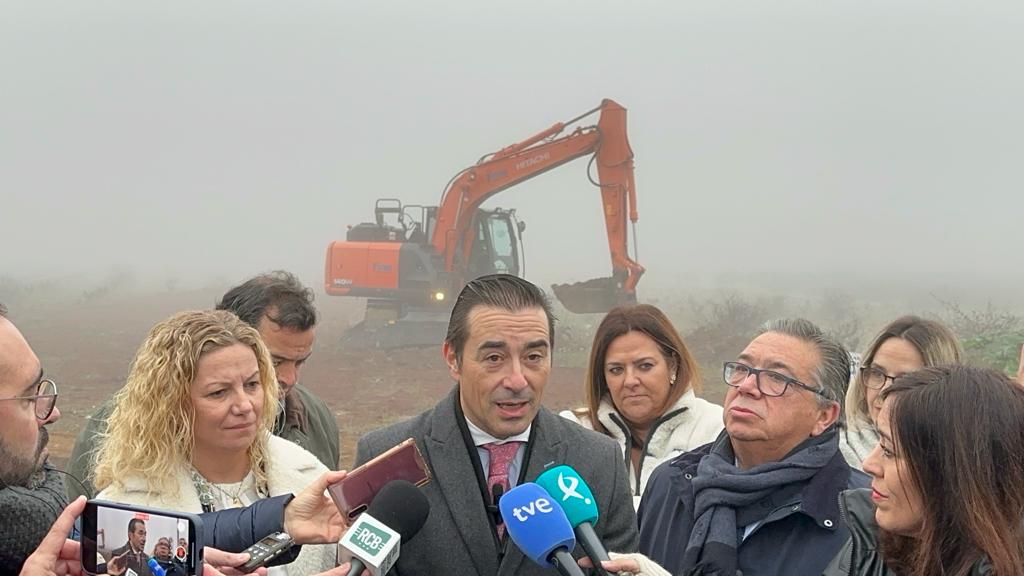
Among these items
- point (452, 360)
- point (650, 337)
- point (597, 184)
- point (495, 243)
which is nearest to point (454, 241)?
point (495, 243)

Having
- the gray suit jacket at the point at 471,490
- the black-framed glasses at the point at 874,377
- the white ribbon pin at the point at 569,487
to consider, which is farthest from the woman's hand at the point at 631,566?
the black-framed glasses at the point at 874,377

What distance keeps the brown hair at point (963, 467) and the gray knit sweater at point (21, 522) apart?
2045 mm

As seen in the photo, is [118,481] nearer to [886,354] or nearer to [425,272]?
[886,354]

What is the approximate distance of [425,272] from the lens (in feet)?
52.5

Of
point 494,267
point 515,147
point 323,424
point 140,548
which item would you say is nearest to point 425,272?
point 494,267

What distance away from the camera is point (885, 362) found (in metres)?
3.93

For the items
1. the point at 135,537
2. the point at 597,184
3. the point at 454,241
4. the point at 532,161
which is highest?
the point at 532,161

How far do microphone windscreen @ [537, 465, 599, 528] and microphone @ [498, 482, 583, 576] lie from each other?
0.18 ft

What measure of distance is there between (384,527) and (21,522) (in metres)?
0.93

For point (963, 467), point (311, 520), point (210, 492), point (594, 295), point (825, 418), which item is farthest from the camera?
point (594, 295)

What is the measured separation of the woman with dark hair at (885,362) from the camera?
386 centimetres

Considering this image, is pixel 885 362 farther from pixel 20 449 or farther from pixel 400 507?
pixel 20 449

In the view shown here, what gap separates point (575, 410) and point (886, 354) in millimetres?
1377

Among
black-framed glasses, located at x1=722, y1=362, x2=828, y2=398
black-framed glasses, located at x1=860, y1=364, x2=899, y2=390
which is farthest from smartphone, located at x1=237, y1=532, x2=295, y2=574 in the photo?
black-framed glasses, located at x1=860, y1=364, x2=899, y2=390
